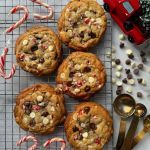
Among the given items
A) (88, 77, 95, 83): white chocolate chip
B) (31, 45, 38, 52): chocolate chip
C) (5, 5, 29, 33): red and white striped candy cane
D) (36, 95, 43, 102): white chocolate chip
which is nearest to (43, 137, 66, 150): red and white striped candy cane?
(36, 95, 43, 102): white chocolate chip

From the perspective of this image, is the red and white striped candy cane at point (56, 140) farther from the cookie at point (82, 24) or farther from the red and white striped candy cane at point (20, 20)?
the red and white striped candy cane at point (20, 20)

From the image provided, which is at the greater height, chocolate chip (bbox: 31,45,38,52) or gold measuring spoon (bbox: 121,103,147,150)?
chocolate chip (bbox: 31,45,38,52)

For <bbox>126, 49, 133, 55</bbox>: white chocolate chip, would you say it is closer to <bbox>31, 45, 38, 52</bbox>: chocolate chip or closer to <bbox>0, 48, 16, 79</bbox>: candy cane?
<bbox>31, 45, 38, 52</bbox>: chocolate chip

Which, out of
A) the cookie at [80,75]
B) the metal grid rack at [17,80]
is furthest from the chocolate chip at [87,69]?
the metal grid rack at [17,80]

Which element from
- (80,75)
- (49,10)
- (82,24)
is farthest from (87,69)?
(49,10)

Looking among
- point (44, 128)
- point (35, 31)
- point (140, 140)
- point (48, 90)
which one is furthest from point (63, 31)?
point (140, 140)

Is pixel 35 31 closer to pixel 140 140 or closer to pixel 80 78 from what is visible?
pixel 80 78

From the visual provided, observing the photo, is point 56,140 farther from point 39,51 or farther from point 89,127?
point 39,51
